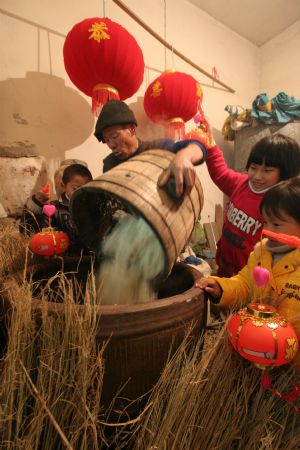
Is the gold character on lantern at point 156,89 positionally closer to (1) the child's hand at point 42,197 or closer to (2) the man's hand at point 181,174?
(1) the child's hand at point 42,197

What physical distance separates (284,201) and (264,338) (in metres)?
0.41

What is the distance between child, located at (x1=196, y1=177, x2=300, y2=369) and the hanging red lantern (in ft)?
5.60

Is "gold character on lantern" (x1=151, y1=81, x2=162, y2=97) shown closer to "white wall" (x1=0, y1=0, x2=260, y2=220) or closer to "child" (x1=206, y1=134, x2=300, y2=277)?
"white wall" (x1=0, y1=0, x2=260, y2=220)

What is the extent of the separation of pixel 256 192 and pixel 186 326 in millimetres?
795

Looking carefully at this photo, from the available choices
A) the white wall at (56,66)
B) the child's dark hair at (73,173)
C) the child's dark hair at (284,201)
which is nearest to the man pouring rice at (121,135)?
the child's dark hair at (73,173)

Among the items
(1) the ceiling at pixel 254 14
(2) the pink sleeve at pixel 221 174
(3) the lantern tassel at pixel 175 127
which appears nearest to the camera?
(2) the pink sleeve at pixel 221 174

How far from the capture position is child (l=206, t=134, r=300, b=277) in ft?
4.01

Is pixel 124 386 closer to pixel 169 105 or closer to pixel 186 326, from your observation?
pixel 186 326

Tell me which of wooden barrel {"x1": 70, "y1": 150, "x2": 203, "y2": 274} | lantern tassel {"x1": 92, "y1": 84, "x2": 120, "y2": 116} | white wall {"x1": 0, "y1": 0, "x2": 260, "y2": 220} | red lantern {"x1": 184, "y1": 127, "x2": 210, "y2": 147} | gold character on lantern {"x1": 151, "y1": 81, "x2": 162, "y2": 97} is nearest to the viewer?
wooden barrel {"x1": 70, "y1": 150, "x2": 203, "y2": 274}

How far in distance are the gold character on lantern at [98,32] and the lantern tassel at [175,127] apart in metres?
0.90

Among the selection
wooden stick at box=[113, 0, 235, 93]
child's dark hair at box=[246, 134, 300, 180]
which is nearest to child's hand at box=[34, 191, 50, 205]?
child's dark hair at box=[246, 134, 300, 180]

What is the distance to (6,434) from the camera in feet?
2.09

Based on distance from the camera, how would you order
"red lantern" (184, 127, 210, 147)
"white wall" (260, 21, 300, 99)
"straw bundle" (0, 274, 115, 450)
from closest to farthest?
1. "straw bundle" (0, 274, 115, 450)
2. "red lantern" (184, 127, 210, 147)
3. "white wall" (260, 21, 300, 99)

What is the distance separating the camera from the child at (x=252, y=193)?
1.22 metres
